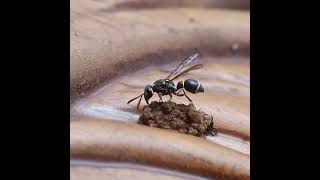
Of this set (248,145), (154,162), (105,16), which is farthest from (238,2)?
(154,162)

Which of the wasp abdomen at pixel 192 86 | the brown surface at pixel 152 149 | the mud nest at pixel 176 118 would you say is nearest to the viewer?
the brown surface at pixel 152 149

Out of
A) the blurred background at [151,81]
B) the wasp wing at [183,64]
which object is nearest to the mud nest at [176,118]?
the blurred background at [151,81]

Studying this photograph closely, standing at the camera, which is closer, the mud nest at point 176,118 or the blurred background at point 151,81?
the blurred background at point 151,81

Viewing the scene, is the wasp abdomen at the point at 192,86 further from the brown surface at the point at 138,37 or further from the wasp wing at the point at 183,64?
the brown surface at the point at 138,37

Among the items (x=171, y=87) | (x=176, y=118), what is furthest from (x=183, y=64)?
(x=176, y=118)

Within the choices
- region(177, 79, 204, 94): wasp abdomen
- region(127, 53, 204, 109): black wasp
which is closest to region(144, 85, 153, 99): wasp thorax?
region(127, 53, 204, 109): black wasp

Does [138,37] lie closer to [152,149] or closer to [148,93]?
[148,93]
